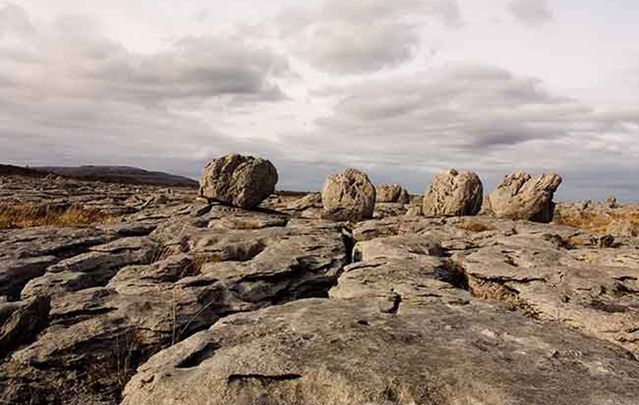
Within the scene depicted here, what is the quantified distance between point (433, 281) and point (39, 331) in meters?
9.33

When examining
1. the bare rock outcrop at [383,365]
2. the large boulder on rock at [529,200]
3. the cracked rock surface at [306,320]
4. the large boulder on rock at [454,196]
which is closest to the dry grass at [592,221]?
the large boulder on rock at [529,200]

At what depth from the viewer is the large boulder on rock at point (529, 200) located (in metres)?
32.0

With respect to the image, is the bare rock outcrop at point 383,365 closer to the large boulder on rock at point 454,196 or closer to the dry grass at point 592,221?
the large boulder on rock at point 454,196

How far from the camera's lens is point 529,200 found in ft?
105

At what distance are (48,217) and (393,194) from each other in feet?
123

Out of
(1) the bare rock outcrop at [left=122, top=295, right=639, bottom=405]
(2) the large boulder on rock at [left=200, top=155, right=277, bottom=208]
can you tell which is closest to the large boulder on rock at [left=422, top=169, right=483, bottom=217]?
(2) the large boulder on rock at [left=200, top=155, right=277, bottom=208]

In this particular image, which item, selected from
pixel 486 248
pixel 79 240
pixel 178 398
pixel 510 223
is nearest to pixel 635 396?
pixel 178 398

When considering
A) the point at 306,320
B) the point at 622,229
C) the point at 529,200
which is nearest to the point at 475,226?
the point at 529,200

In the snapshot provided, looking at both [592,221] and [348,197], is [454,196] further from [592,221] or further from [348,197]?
[592,221]

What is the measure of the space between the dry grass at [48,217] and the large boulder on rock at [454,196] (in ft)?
64.6

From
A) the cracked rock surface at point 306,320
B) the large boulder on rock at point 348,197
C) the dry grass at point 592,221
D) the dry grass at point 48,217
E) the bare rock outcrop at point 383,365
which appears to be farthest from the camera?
the dry grass at point 592,221

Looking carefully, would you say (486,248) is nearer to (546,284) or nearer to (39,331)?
(546,284)

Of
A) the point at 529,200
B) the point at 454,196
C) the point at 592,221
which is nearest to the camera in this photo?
the point at 454,196

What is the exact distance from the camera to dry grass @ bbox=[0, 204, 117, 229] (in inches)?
859
